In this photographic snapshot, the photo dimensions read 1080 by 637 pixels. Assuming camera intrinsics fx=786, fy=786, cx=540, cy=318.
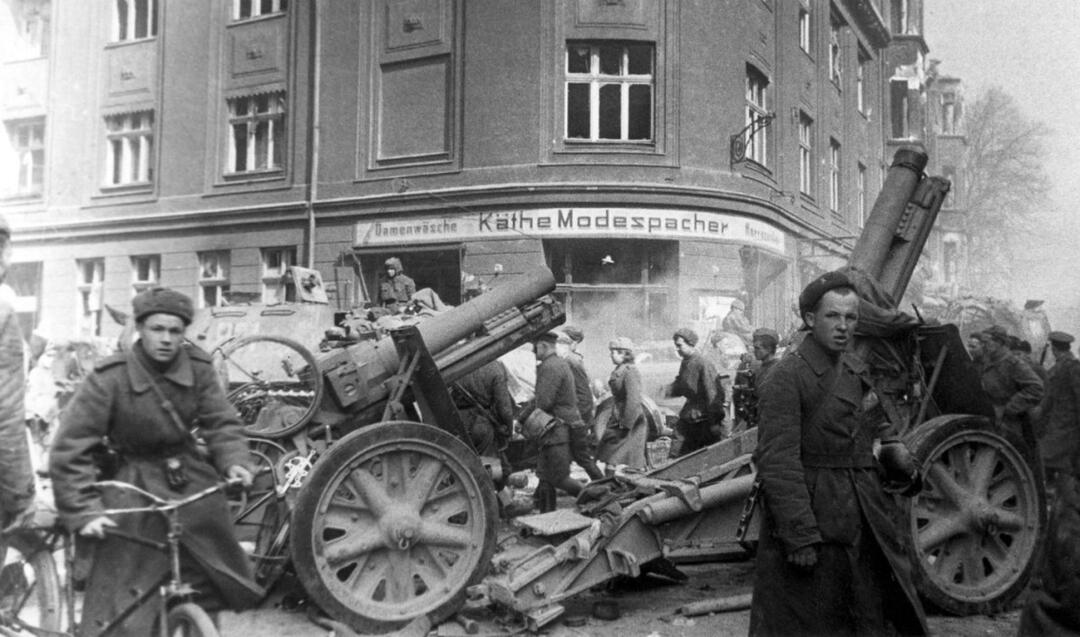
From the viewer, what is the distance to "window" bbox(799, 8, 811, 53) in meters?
18.4

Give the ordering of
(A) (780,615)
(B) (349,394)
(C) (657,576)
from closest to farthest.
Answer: (A) (780,615) → (B) (349,394) → (C) (657,576)

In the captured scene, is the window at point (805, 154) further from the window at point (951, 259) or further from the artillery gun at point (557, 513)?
the artillery gun at point (557, 513)

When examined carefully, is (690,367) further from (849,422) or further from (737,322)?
(737,322)

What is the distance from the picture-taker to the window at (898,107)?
62.3ft

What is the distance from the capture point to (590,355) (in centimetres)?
1366

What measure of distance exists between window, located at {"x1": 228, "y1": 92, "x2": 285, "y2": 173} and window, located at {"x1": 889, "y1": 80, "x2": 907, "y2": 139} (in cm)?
1397

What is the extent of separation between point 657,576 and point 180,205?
1102 cm

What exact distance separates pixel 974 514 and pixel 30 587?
5048 mm

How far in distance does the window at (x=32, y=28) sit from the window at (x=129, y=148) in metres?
2.45

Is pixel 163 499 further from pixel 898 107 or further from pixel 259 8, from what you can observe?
pixel 898 107

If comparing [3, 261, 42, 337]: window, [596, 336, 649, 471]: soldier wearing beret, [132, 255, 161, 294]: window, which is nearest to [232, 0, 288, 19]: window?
[132, 255, 161, 294]: window

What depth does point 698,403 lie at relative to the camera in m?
7.56

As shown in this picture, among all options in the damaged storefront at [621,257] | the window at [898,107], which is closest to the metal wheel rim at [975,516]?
the damaged storefront at [621,257]

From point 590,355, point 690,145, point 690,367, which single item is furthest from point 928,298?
point 690,367
